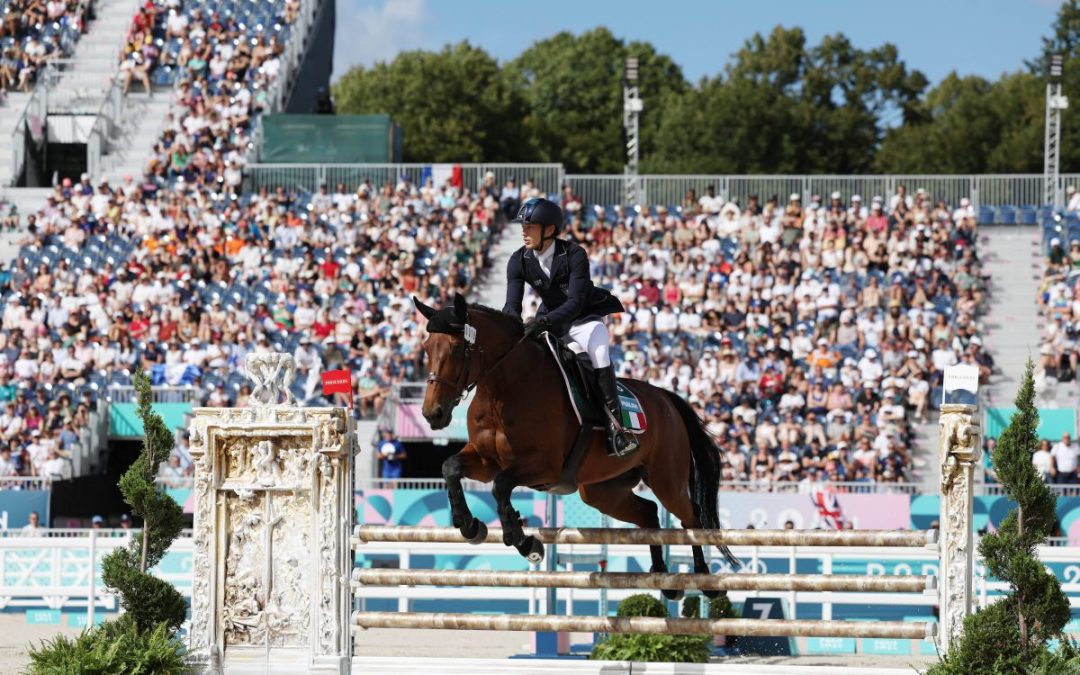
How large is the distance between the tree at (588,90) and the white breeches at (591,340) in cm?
4473

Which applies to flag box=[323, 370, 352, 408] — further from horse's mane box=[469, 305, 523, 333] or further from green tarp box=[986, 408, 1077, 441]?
green tarp box=[986, 408, 1077, 441]

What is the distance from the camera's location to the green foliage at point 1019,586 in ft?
23.3

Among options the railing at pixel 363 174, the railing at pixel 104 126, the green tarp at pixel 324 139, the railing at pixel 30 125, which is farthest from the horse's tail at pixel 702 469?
the railing at pixel 30 125

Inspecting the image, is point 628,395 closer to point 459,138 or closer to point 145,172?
point 145,172

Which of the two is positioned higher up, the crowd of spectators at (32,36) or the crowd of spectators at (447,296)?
the crowd of spectators at (32,36)

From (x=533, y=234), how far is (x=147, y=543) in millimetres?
2831

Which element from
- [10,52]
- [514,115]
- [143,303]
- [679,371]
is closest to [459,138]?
[514,115]

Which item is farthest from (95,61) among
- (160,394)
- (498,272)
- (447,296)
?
(160,394)

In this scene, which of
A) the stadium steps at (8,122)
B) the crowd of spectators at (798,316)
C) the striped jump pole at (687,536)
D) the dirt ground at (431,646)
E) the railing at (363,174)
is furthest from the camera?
the stadium steps at (8,122)

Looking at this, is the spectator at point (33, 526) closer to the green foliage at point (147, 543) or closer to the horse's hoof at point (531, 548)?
the green foliage at point (147, 543)

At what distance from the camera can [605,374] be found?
27.3 ft

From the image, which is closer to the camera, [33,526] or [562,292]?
[562,292]

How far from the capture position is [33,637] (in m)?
13.9

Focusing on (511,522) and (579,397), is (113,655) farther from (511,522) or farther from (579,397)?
(579,397)
